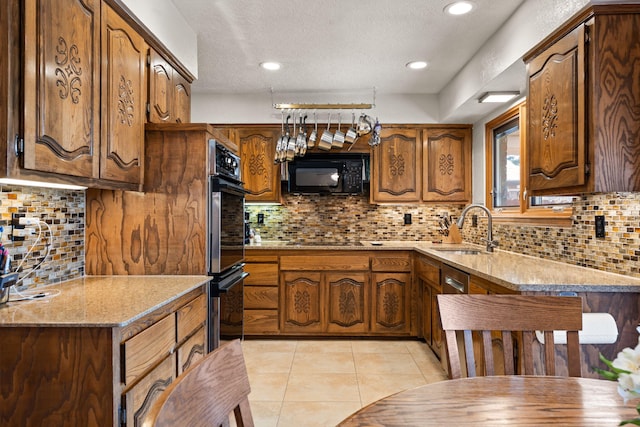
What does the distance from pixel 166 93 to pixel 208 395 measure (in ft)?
6.90

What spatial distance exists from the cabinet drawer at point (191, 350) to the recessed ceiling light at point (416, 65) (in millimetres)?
2453

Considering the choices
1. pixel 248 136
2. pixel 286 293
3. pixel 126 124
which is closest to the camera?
pixel 126 124

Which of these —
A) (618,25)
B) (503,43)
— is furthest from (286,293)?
(618,25)

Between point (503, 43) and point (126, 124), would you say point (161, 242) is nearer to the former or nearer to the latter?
point (126, 124)

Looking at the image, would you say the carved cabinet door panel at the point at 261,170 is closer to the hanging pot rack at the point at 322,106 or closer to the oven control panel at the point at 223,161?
the hanging pot rack at the point at 322,106

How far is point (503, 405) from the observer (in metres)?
0.91

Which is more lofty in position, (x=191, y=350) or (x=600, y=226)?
(x=600, y=226)

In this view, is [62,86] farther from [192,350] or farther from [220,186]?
[192,350]

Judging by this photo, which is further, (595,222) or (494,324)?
(595,222)

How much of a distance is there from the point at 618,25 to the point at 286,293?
2.98 metres

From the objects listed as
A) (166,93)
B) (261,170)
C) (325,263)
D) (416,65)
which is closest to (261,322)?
(325,263)

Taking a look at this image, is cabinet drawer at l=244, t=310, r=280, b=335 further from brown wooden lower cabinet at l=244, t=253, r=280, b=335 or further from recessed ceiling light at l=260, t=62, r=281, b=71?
recessed ceiling light at l=260, t=62, r=281, b=71

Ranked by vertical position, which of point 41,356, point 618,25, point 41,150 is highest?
point 618,25

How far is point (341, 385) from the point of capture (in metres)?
2.81
